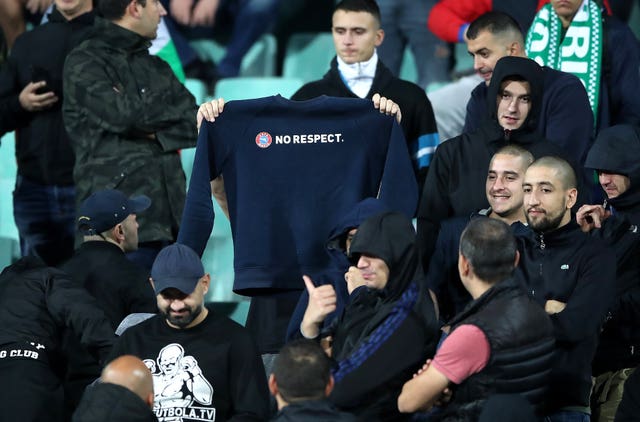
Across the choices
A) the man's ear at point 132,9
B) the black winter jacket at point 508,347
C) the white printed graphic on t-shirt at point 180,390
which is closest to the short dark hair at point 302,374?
the black winter jacket at point 508,347

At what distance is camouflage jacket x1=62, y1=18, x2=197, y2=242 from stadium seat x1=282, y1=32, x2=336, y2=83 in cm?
295

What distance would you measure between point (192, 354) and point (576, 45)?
3.14 metres

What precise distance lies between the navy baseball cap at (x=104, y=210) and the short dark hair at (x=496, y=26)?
1966 millimetres

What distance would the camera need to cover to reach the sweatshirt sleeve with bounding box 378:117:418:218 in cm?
696

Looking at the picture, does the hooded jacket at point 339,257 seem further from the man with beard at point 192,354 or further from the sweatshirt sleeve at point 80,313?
the sweatshirt sleeve at point 80,313

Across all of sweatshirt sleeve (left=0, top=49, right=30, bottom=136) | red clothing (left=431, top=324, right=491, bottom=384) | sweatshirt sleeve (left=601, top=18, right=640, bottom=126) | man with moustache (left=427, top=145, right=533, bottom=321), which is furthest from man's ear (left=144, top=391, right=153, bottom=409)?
sweatshirt sleeve (left=601, top=18, right=640, bottom=126)

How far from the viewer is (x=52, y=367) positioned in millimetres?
7281

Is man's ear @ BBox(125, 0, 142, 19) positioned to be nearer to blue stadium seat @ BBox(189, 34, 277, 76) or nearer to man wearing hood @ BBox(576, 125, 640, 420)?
man wearing hood @ BBox(576, 125, 640, 420)

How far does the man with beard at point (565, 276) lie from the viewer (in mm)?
6430

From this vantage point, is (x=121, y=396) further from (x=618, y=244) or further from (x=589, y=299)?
(x=618, y=244)

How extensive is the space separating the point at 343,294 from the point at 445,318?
2.03 feet

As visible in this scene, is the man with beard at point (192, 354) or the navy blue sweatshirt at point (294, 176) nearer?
the man with beard at point (192, 354)

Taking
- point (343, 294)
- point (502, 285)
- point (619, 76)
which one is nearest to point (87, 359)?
point (343, 294)

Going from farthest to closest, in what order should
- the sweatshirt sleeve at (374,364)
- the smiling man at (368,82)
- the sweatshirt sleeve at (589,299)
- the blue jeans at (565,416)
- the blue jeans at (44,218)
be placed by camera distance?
1. the blue jeans at (44,218)
2. the smiling man at (368,82)
3. the blue jeans at (565,416)
4. the sweatshirt sleeve at (589,299)
5. the sweatshirt sleeve at (374,364)
